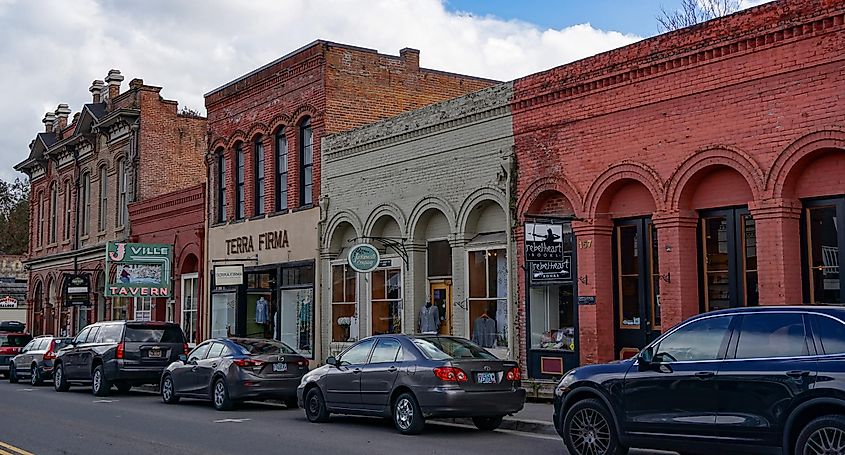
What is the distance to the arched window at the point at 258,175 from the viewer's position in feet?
97.7

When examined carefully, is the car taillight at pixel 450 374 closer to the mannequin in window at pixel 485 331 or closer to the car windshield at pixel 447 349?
the car windshield at pixel 447 349

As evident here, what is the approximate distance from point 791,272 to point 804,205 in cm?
109

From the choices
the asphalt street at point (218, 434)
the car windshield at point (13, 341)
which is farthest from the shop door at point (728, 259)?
the car windshield at point (13, 341)

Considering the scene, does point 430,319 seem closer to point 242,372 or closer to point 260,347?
point 260,347

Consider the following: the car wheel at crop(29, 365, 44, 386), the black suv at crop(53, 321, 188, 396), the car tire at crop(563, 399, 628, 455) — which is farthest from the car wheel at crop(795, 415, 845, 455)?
the car wheel at crop(29, 365, 44, 386)

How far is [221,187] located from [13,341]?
27.3 ft

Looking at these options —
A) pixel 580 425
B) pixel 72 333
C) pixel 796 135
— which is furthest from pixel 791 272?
pixel 72 333

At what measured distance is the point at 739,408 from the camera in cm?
954

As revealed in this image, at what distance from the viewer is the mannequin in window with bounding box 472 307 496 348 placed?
69.5 ft

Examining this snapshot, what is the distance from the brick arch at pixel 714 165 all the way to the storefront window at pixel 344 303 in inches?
410

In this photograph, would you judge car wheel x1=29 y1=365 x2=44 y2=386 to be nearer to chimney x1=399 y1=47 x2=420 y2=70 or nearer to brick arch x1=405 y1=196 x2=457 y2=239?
brick arch x1=405 y1=196 x2=457 y2=239

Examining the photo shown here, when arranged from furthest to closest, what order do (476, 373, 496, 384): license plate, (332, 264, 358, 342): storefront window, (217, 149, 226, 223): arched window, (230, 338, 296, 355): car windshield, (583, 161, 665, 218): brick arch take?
1. (217, 149, 226, 223): arched window
2. (332, 264, 358, 342): storefront window
3. (230, 338, 296, 355): car windshield
4. (583, 161, 665, 218): brick arch
5. (476, 373, 496, 384): license plate

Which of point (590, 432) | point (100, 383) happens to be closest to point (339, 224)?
point (100, 383)

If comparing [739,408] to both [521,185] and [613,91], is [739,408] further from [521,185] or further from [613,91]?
[521,185]
